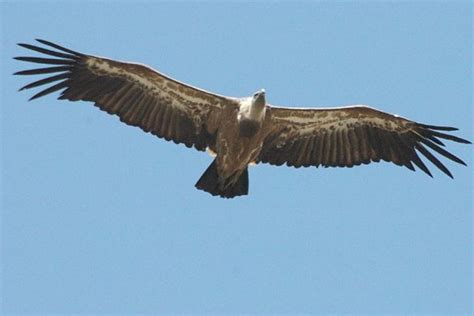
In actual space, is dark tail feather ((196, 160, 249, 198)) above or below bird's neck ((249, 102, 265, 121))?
below

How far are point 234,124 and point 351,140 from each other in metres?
1.93

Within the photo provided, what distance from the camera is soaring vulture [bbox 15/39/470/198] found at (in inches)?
763

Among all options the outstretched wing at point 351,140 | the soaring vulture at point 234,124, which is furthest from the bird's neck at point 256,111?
the outstretched wing at point 351,140

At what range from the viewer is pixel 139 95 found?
19703 millimetres

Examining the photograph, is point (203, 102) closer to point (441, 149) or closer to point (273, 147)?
point (273, 147)

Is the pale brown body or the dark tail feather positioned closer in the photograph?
the pale brown body

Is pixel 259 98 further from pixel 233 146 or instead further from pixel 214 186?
pixel 214 186

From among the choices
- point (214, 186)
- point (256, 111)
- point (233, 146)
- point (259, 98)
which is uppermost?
point (259, 98)

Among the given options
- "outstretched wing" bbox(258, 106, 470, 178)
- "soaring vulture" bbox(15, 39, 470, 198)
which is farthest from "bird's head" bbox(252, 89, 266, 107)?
"outstretched wing" bbox(258, 106, 470, 178)

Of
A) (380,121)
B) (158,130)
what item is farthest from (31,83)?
(380,121)

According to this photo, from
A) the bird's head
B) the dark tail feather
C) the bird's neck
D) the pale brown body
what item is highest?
the bird's head

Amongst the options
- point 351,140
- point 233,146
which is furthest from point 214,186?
point 351,140

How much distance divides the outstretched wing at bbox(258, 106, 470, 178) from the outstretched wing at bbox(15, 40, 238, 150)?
3.51 ft

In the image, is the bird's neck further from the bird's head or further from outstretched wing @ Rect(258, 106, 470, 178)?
outstretched wing @ Rect(258, 106, 470, 178)
